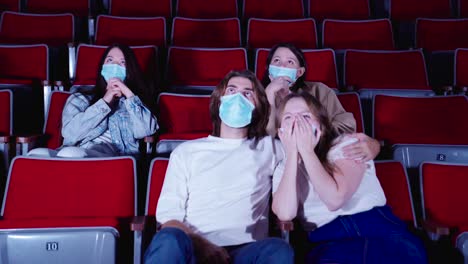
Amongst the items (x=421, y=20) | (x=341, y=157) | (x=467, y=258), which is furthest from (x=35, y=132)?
(x=421, y=20)

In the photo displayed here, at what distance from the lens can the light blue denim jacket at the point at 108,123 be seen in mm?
817

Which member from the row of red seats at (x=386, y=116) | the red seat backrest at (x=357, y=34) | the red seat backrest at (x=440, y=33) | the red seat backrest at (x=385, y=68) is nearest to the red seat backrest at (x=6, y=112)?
the row of red seats at (x=386, y=116)

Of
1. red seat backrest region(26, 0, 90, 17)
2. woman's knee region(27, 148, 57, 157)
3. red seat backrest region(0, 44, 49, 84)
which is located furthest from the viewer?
red seat backrest region(26, 0, 90, 17)

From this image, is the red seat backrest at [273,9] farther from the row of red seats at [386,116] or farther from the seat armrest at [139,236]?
the seat armrest at [139,236]

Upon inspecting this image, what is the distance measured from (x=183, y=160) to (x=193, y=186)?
0.04m

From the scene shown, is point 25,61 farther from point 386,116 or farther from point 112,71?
point 386,116

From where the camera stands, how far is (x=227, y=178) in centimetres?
63

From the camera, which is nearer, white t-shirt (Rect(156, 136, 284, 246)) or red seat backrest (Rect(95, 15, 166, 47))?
white t-shirt (Rect(156, 136, 284, 246))

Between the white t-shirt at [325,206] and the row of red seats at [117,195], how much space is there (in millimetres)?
75

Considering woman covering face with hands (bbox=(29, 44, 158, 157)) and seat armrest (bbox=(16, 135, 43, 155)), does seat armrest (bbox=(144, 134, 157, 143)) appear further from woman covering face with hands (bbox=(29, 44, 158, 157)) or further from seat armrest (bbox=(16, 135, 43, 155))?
seat armrest (bbox=(16, 135, 43, 155))

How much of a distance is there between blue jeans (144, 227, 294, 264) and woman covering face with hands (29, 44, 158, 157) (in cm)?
34

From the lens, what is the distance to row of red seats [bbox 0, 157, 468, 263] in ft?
1.93

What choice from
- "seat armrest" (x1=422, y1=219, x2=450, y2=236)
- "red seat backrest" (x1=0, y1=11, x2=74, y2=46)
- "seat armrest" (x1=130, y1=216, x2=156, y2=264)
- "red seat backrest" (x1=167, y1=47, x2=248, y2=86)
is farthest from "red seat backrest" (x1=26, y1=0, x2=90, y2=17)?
"seat armrest" (x1=422, y1=219, x2=450, y2=236)

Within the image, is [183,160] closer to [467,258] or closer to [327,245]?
[327,245]
